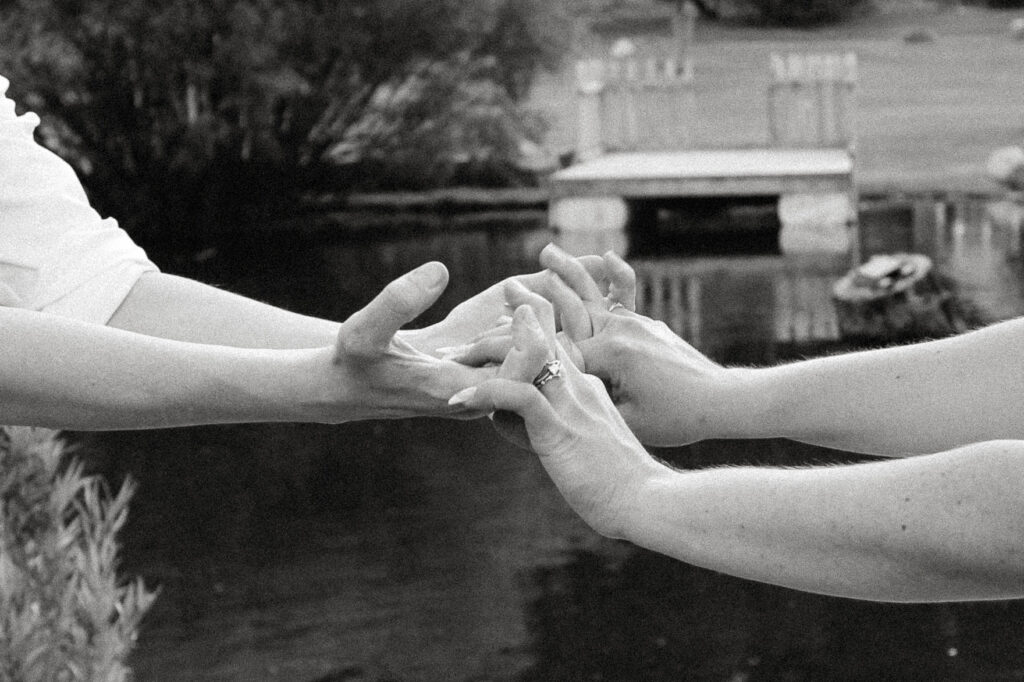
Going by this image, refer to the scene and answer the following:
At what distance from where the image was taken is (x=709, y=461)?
711 cm

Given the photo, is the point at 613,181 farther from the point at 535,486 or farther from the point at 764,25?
the point at 764,25

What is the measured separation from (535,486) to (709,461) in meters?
0.79

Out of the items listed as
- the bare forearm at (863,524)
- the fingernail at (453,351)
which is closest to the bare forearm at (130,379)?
the fingernail at (453,351)

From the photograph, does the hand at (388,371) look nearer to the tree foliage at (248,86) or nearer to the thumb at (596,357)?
the thumb at (596,357)

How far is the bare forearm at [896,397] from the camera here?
7.01ft

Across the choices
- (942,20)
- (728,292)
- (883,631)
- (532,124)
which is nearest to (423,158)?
(532,124)

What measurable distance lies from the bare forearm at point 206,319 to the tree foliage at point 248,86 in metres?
11.9

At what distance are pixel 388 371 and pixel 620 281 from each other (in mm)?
467

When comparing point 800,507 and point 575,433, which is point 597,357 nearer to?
point 575,433

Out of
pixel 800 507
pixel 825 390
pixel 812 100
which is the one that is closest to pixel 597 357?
pixel 825 390

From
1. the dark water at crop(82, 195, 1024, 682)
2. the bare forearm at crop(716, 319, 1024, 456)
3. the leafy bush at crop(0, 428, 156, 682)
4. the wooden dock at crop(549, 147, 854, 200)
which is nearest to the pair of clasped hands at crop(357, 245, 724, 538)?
the bare forearm at crop(716, 319, 1024, 456)

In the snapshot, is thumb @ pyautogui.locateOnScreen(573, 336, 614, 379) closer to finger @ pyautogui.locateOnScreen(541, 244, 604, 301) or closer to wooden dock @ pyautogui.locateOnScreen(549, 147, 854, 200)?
finger @ pyautogui.locateOnScreen(541, 244, 604, 301)

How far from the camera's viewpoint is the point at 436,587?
5641 mm

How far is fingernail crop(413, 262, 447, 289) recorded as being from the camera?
2143mm
